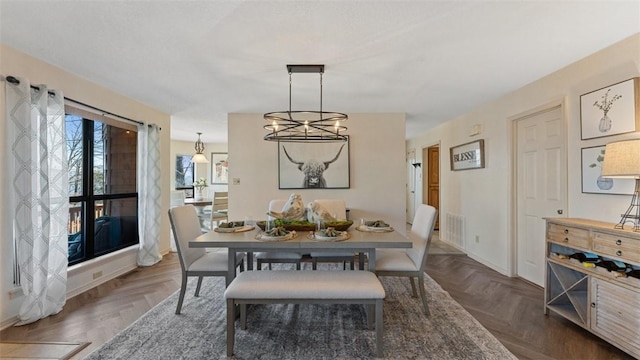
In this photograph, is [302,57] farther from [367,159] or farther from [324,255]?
[367,159]

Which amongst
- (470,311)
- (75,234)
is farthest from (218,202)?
(470,311)

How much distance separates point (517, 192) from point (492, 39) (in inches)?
83.0

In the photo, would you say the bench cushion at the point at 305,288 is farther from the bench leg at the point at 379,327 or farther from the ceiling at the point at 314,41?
the ceiling at the point at 314,41

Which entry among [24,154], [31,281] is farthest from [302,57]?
[31,281]

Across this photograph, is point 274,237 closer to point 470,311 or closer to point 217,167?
point 470,311

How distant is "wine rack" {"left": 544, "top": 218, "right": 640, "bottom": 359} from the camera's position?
1813 millimetres

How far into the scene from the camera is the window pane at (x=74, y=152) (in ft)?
10.1

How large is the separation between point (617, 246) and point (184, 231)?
3.28 metres

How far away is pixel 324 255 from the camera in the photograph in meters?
2.95

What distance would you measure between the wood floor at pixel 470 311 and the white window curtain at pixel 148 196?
30cm

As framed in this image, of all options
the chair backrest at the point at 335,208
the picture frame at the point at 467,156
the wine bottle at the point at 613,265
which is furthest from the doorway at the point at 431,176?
the wine bottle at the point at 613,265

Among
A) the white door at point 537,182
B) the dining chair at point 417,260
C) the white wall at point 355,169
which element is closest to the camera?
the dining chair at point 417,260

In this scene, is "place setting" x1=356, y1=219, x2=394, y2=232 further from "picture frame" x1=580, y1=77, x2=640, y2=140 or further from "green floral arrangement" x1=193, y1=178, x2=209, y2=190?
"green floral arrangement" x1=193, y1=178, x2=209, y2=190

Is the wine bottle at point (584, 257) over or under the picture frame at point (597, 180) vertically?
under
